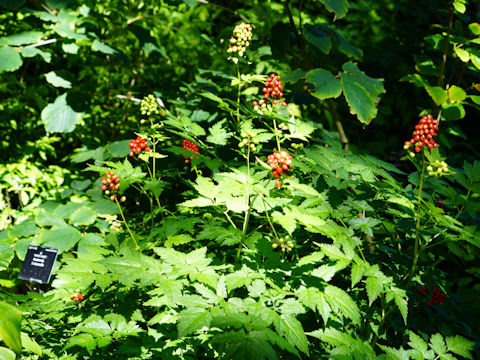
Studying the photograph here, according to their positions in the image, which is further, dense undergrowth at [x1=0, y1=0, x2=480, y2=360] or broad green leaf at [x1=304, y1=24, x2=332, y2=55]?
broad green leaf at [x1=304, y1=24, x2=332, y2=55]

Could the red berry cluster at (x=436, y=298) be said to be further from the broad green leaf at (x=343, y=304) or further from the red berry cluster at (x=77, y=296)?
the red berry cluster at (x=77, y=296)

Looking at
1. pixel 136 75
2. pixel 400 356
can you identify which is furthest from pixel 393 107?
pixel 400 356

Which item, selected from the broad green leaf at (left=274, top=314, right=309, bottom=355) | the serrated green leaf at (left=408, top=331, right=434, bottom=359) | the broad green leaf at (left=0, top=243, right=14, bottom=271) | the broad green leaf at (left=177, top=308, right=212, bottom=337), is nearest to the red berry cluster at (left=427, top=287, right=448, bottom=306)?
the serrated green leaf at (left=408, top=331, right=434, bottom=359)

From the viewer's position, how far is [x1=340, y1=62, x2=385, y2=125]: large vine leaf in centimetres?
173

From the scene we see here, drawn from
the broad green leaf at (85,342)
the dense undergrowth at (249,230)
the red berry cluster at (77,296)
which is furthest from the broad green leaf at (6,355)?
the red berry cluster at (77,296)

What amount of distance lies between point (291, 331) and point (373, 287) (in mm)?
312

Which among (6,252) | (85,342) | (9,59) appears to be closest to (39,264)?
(6,252)

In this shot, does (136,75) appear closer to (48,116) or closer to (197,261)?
(48,116)

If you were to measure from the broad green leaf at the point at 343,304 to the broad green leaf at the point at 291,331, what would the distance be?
13cm

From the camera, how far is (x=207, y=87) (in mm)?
2801

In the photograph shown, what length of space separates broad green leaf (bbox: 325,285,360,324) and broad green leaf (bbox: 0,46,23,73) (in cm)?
235

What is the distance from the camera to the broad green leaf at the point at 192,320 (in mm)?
966

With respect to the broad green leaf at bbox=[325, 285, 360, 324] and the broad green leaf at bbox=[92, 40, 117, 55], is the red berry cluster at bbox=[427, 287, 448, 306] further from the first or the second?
the broad green leaf at bbox=[92, 40, 117, 55]

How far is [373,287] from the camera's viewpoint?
3.76 ft
